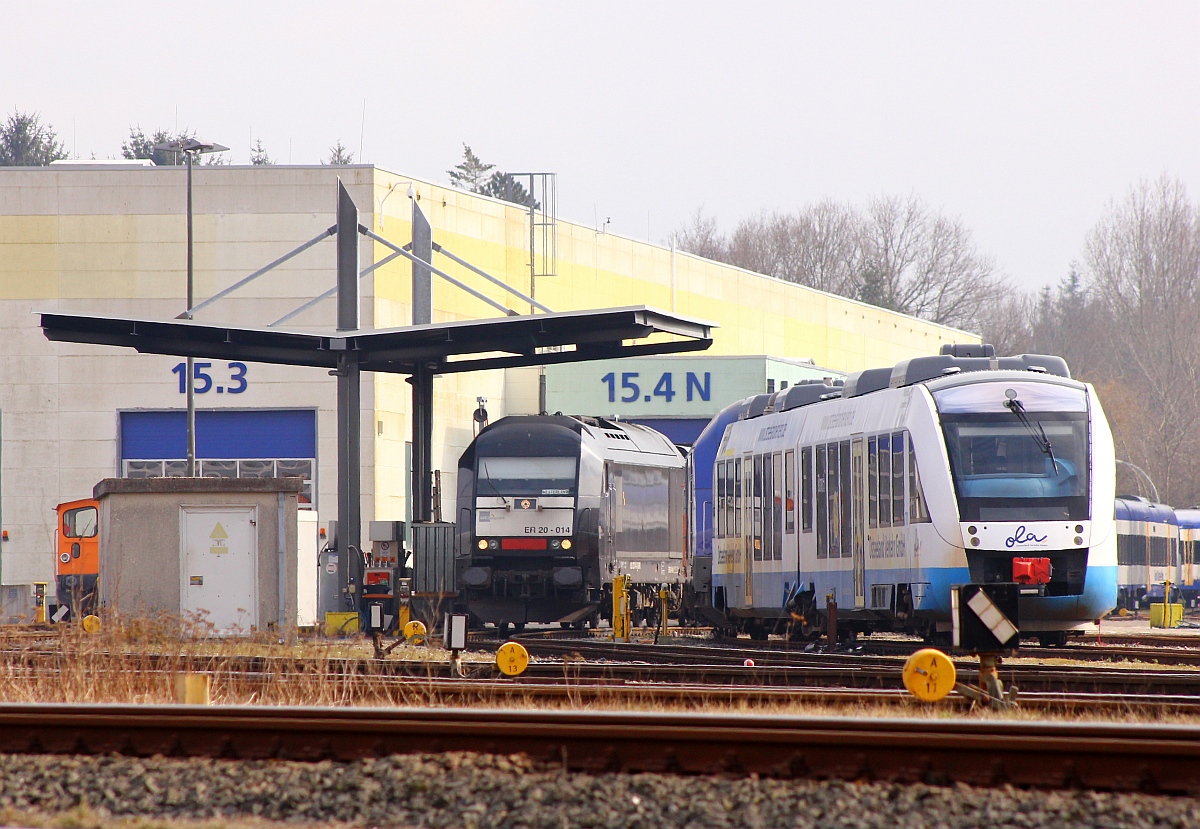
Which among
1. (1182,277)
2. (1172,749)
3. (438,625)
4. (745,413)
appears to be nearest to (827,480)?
(745,413)

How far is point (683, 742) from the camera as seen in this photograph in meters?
8.32

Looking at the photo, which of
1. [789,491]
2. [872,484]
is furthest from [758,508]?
[872,484]

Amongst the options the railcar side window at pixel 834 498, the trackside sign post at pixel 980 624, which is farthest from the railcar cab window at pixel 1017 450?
the trackside sign post at pixel 980 624

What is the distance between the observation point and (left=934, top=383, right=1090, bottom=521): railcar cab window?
16344 millimetres

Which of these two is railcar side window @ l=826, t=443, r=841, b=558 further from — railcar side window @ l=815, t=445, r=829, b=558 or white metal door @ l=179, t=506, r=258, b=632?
white metal door @ l=179, t=506, r=258, b=632

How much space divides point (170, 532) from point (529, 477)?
638cm

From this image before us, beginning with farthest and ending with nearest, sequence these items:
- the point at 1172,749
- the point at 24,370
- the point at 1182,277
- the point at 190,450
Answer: the point at 1182,277, the point at 24,370, the point at 190,450, the point at 1172,749

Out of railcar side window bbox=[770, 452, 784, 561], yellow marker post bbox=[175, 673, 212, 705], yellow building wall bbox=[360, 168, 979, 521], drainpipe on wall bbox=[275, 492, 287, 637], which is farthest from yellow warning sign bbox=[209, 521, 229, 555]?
yellow building wall bbox=[360, 168, 979, 521]

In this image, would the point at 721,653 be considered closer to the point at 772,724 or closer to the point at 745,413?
the point at 745,413

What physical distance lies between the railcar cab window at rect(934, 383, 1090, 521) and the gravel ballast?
894cm

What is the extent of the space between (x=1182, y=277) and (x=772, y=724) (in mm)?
87753

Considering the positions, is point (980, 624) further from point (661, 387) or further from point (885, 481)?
point (661, 387)

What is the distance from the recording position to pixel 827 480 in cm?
1970

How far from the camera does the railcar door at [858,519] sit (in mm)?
18500
